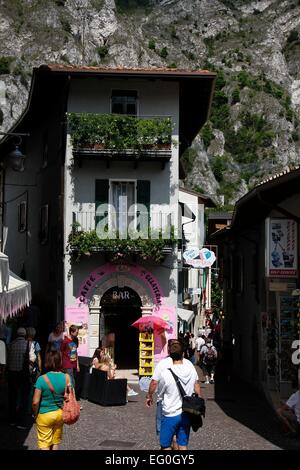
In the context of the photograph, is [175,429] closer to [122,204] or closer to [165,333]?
[165,333]

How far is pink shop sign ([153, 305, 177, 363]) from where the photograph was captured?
2559 cm

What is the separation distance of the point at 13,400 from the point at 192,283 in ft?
111

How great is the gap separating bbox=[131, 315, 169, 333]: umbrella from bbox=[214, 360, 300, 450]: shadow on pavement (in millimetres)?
2536

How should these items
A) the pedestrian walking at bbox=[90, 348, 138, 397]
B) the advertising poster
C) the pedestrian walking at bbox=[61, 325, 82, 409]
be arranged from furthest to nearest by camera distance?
1. the pedestrian walking at bbox=[90, 348, 138, 397]
2. the advertising poster
3. the pedestrian walking at bbox=[61, 325, 82, 409]

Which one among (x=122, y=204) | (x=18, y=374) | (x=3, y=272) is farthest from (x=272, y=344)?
(x=3, y=272)

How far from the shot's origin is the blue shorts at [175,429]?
9.34 meters

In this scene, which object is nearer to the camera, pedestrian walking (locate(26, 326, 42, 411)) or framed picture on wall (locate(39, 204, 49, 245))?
pedestrian walking (locate(26, 326, 42, 411))

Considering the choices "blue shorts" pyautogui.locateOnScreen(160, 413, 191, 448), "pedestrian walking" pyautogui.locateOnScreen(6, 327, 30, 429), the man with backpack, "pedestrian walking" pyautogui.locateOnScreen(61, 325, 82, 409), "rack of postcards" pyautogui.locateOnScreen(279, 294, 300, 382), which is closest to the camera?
"blue shorts" pyautogui.locateOnScreen(160, 413, 191, 448)

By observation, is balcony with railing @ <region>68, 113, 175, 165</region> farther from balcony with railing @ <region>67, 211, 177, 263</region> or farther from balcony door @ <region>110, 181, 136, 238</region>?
balcony with railing @ <region>67, 211, 177, 263</region>

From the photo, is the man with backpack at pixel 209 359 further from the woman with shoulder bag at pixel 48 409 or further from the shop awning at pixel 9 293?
the woman with shoulder bag at pixel 48 409

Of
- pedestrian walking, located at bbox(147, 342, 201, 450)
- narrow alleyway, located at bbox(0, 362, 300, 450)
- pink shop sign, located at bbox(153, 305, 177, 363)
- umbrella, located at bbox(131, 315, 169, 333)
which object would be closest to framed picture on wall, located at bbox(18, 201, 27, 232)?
pink shop sign, located at bbox(153, 305, 177, 363)

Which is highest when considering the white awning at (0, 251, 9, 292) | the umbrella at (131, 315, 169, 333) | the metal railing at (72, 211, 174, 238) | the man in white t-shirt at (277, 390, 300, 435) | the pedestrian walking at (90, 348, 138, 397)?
the metal railing at (72, 211, 174, 238)

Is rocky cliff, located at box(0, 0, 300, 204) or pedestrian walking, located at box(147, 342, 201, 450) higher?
Answer: rocky cliff, located at box(0, 0, 300, 204)
